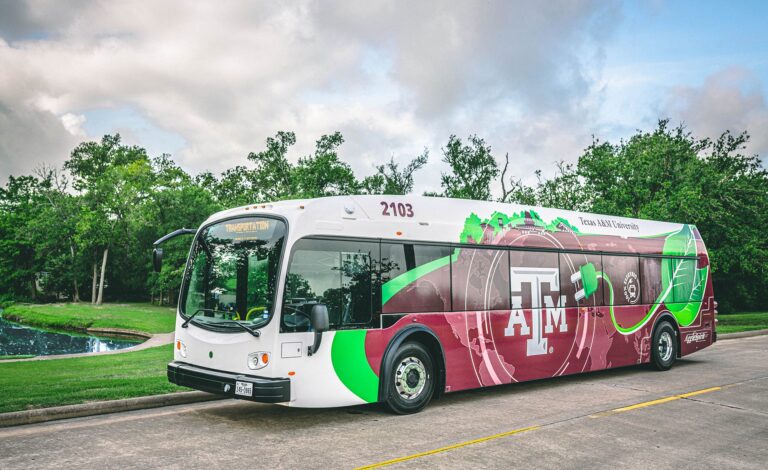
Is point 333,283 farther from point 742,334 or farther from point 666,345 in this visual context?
point 742,334

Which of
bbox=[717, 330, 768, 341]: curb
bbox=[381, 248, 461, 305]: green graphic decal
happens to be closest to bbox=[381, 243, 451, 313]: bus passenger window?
bbox=[381, 248, 461, 305]: green graphic decal

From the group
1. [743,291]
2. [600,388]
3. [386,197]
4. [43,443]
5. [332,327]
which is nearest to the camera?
[43,443]

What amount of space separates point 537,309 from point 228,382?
5629 millimetres

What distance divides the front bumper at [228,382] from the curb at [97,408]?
3.50 ft

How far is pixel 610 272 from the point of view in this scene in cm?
1207

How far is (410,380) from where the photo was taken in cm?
856

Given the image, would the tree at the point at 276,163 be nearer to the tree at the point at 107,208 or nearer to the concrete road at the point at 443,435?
the tree at the point at 107,208

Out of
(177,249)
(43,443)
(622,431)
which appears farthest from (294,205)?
(177,249)

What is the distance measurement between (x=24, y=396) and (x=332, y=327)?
16.3 feet

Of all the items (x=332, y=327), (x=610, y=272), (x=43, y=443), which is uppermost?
(x=610, y=272)

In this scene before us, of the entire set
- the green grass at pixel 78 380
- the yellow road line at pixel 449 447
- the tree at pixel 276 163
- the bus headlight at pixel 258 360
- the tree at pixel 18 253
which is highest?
the tree at pixel 276 163

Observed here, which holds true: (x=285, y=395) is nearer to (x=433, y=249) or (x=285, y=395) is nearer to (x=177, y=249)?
(x=433, y=249)

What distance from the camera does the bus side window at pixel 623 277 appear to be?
12.1 m

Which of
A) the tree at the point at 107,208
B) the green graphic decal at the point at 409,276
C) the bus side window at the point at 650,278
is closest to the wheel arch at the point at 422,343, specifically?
the green graphic decal at the point at 409,276
